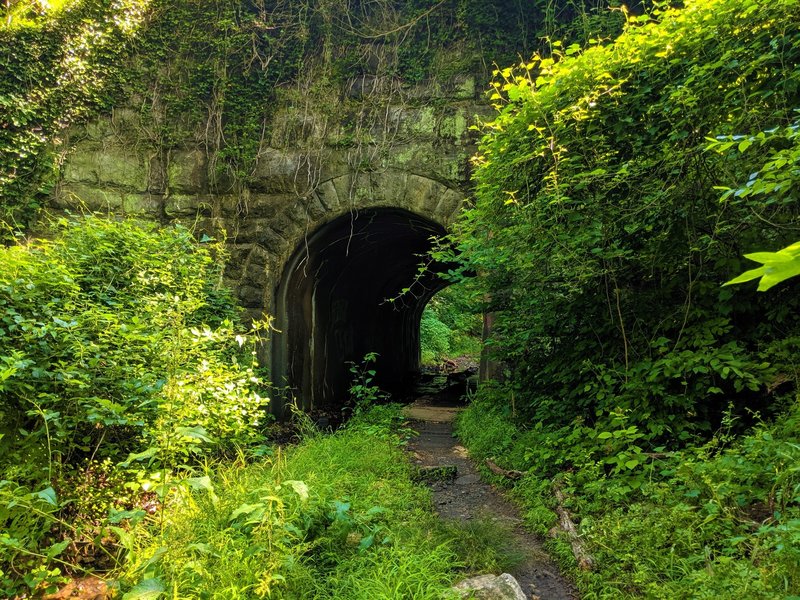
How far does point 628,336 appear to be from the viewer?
3789mm

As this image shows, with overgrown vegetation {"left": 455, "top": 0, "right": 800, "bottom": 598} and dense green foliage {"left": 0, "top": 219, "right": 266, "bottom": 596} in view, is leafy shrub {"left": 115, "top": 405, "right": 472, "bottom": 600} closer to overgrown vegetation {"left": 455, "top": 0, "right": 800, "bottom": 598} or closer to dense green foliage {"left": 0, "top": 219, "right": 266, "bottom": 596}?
dense green foliage {"left": 0, "top": 219, "right": 266, "bottom": 596}

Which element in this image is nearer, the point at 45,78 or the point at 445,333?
the point at 45,78

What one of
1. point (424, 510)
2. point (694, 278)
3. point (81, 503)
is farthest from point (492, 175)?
point (81, 503)

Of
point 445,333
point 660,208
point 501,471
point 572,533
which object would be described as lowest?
point 501,471

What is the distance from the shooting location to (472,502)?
3854mm

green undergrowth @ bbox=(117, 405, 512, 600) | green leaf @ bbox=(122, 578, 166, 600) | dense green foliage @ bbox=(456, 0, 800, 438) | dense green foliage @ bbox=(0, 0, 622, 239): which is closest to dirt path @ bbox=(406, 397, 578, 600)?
green undergrowth @ bbox=(117, 405, 512, 600)

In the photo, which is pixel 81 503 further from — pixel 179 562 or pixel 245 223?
pixel 245 223

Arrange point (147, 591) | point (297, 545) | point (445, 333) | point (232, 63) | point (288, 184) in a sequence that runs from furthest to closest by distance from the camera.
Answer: point (445, 333) → point (232, 63) → point (288, 184) → point (297, 545) → point (147, 591)

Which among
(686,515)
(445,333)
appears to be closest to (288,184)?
(686,515)

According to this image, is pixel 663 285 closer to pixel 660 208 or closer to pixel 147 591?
pixel 660 208

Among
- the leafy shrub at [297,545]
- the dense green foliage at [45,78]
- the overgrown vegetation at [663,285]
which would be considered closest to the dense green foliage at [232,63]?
the dense green foliage at [45,78]

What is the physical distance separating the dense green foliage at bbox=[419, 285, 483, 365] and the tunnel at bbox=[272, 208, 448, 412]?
28.4 feet

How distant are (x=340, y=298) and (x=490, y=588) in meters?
7.10

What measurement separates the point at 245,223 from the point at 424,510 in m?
4.71
